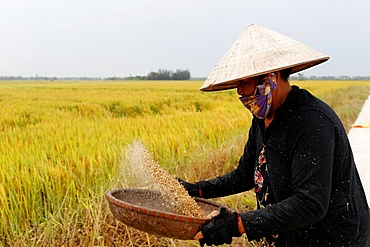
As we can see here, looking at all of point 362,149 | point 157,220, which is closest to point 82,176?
point 157,220

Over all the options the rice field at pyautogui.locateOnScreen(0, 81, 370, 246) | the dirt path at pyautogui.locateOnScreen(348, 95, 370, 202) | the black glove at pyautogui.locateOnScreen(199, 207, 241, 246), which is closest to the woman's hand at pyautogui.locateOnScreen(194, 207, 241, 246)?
the black glove at pyautogui.locateOnScreen(199, 207, 241, 246)

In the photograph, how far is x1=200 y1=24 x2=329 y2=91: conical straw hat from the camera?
5.15 ft

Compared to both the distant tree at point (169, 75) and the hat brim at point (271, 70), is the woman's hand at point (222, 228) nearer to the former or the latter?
the hat brim at point (271, 70)

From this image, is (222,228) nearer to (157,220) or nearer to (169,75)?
(157,220)

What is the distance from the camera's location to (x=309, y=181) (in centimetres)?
149

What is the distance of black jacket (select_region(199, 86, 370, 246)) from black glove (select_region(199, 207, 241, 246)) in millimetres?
42

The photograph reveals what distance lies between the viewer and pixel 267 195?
1.81 meters

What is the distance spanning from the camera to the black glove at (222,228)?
5.01 feet

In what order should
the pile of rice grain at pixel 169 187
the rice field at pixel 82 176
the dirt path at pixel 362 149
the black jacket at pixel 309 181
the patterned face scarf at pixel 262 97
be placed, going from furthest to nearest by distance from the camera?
the dirt path at pixel 362 149 → the rice field at pixel 82 176 → the pile of rice grain at pixel 169 187 → the patterned face scarf at pixel 262 97 → the black jacket at pixel 309 181

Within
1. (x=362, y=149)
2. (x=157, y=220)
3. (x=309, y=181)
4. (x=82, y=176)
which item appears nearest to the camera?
(x=309, y=181)

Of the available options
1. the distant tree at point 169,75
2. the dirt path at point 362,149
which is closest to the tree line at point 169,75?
→ the distant tree at point 169,75

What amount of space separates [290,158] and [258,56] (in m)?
0.39

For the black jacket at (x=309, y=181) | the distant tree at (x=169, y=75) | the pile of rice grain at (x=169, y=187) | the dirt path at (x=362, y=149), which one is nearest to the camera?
the black jacket at (x=309, y=181)

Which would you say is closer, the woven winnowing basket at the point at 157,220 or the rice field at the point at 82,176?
the woven winnowing basket at the point at 157,220
